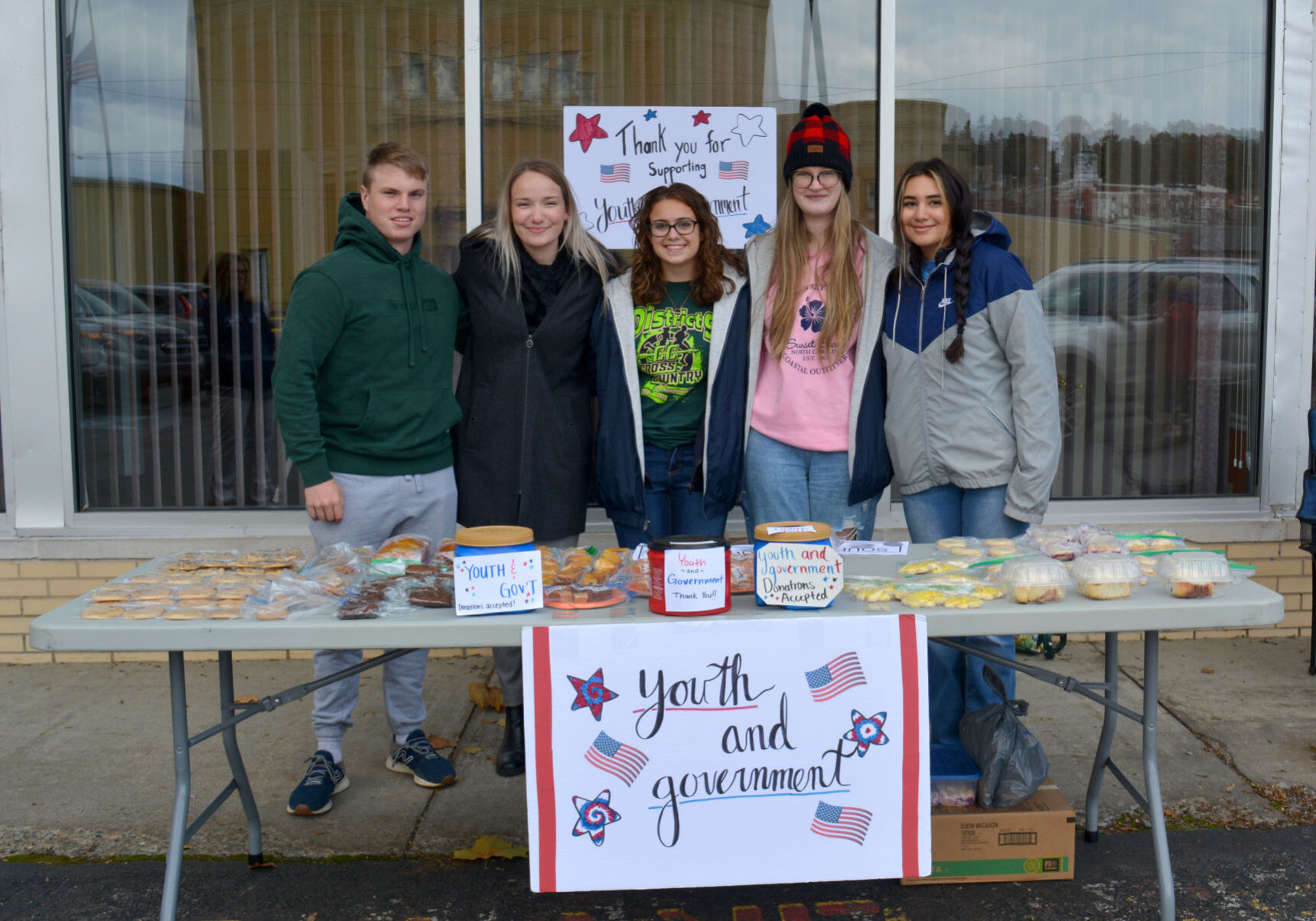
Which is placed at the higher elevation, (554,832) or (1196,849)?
(554,832)

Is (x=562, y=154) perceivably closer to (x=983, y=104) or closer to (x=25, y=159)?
(x=983, y=104)

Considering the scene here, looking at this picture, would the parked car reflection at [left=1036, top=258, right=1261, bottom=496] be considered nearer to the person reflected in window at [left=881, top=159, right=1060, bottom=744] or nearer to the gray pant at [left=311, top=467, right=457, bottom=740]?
the person reflected in window at [left=881, top=159, right=1060, bottom=744]

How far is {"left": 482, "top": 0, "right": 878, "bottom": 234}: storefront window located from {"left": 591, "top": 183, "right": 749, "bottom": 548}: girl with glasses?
68.4 inches

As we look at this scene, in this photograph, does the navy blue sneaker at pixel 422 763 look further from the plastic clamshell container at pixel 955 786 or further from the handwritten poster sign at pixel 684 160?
the handwritten poster sign at pixel 684 160

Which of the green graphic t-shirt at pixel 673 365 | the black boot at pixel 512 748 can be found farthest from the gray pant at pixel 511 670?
the green graphic t-shirt at pixel 673 365

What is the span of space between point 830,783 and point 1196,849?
4.48ft

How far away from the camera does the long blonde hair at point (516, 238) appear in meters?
3.43

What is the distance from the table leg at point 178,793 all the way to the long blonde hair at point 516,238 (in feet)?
4.91

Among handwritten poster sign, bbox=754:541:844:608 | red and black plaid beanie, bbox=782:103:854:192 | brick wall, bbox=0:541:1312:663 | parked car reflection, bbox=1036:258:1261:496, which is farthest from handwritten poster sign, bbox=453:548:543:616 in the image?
parked car reflection, bbox=1036:258:1261:496

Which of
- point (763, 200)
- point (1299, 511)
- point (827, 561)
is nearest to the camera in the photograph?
point (827, 561)

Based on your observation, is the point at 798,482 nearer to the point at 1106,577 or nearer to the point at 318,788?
the point at 1106,577

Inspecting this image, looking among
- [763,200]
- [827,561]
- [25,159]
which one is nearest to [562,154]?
[763,200]

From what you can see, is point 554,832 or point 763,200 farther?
point 763,200

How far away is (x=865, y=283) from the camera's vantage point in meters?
3.38
